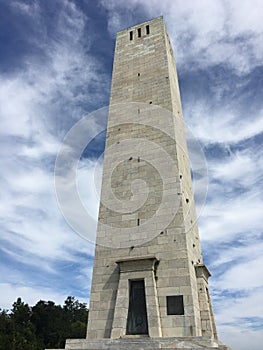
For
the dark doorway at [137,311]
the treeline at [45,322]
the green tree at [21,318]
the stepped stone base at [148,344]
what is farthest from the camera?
the treeline at [45,322]

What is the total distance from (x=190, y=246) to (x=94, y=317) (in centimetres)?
435

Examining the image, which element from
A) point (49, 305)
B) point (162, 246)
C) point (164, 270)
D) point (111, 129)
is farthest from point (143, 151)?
point (49, 305)

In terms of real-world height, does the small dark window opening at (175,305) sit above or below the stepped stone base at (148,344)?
above

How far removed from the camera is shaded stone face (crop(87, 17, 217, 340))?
33.0 ft

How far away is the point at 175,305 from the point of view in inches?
389

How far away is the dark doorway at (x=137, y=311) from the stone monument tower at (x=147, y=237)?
0.10 feet

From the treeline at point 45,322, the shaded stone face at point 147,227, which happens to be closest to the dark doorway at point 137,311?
the shaded stone face at point 147,227

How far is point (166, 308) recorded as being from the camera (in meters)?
9.95

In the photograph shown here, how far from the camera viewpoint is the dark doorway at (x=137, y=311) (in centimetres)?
996

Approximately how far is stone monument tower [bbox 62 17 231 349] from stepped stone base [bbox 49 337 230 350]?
3 centimetres

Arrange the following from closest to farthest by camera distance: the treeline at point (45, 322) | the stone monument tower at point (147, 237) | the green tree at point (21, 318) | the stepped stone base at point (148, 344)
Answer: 1. the stepped stone base at point (148, 344)
2. the stone monument tower at point (147, 237)
3. the green tree at point (21, 318)
4. the treeline at point (45, 322)

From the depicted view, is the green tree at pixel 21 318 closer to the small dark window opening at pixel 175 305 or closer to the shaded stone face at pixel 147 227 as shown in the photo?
the shaded stone face at pixel 147 227

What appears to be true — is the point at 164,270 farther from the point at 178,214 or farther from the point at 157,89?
the point at 157,89

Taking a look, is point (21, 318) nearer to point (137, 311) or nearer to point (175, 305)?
point (137, 311)
